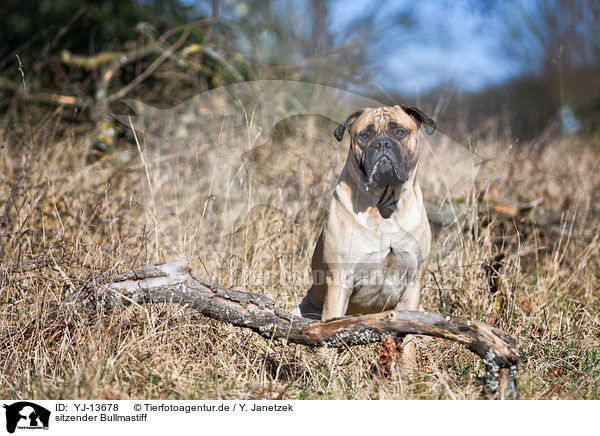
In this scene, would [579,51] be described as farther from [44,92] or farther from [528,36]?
[44,92]

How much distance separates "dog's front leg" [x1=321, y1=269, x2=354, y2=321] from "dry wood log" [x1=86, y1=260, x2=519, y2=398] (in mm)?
362

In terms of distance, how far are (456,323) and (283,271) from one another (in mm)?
1613

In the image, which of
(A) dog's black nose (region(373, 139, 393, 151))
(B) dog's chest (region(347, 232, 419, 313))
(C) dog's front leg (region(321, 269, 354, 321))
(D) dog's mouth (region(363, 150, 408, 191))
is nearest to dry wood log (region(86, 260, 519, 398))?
(C) dog's front leg (region(321, 269, 354, 321))

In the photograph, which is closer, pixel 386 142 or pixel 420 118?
pixel 386 142

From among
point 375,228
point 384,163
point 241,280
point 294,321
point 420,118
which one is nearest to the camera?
point 294,321

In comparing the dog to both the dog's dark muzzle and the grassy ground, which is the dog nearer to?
the dog's dark muzzle

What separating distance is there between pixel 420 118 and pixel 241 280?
4.84 ft

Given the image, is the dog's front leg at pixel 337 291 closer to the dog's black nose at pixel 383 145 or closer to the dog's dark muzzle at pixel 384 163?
the dog's dark muzzle at pixel 384 163

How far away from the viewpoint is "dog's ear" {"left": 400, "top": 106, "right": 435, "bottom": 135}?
2.95m

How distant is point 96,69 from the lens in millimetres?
6742

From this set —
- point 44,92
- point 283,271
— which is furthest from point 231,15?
point 283,271
